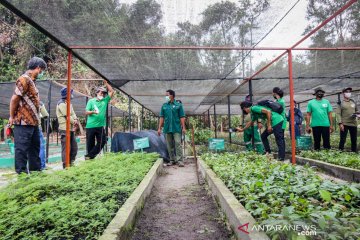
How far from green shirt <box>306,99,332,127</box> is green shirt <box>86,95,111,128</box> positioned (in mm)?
4930

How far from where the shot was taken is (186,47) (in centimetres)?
478

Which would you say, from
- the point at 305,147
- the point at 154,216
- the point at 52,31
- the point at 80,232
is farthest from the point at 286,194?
the point at 305,147

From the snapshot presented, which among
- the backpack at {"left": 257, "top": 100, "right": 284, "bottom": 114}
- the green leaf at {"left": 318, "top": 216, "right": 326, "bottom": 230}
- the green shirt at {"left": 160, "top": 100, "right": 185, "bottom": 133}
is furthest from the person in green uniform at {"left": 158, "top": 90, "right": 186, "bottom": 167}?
the green leaf at {"left": 318, "top": 216, "right": 326, "bottom": 230}

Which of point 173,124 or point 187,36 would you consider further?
point 173,124

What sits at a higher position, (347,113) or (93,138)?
(347,113)

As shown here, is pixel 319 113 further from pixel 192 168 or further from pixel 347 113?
pixel 192 168

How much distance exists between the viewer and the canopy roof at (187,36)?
139 inches

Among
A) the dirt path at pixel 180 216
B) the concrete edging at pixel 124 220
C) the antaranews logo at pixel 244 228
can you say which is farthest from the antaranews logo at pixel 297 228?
the concrete edging at pixel 124 220

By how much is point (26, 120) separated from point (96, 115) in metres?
2.49

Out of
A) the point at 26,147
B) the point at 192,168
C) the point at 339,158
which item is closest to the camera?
the point at 26,147

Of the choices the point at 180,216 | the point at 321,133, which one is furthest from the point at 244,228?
the point at 321,133

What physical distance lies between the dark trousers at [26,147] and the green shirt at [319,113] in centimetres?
596

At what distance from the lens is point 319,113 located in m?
6.56

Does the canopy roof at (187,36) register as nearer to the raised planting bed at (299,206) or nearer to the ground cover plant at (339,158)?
the ground cover plant at (339,158)
